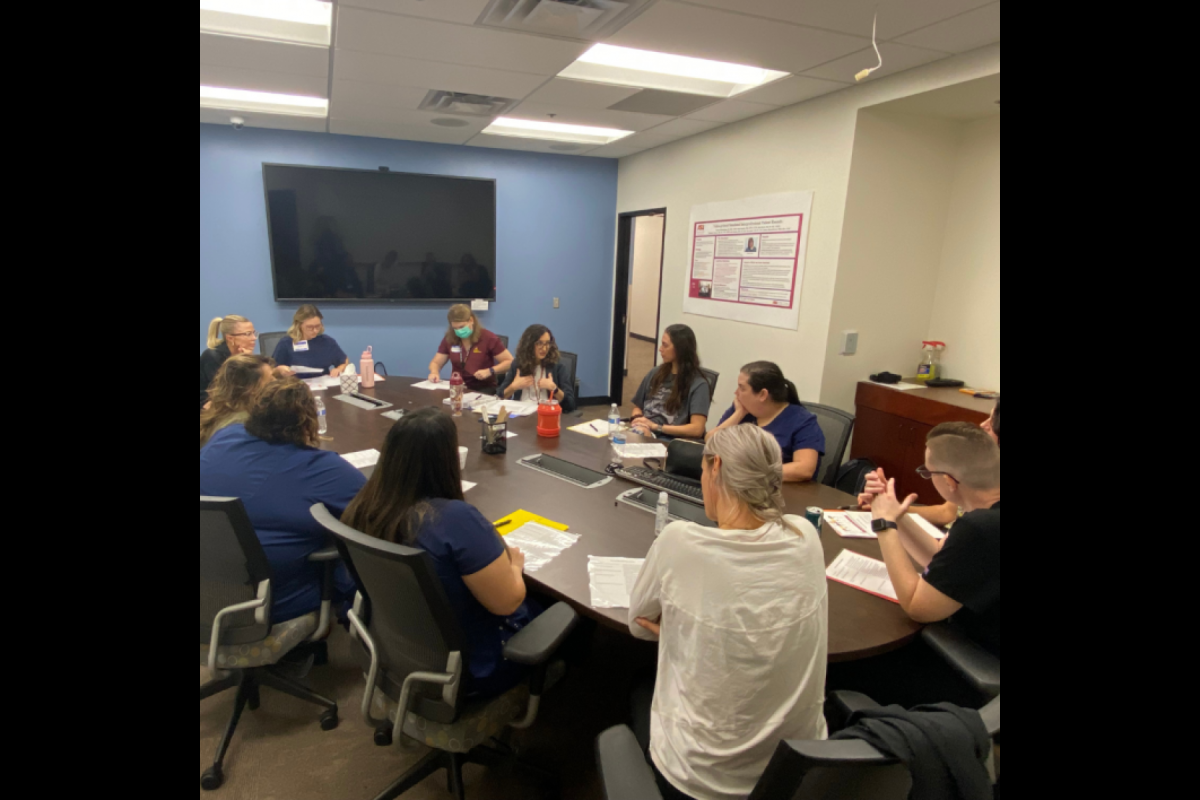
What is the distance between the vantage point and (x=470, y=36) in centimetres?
277

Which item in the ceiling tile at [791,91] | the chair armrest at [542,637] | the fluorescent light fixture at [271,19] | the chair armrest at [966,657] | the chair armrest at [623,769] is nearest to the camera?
the chair armrest at [623,769]

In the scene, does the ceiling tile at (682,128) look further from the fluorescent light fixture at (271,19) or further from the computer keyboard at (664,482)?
the computer keyboard at (664,482)

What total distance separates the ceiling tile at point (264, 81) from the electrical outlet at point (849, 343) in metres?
3.58

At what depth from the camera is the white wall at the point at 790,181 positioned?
333 cm

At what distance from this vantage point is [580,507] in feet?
7.16

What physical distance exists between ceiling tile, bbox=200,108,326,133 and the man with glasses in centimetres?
492

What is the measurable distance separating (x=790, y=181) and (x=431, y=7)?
2.46m

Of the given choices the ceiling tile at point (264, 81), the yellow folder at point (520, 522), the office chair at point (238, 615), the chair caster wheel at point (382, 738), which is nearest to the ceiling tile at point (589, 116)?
the ceiling tile at point (264, 81)

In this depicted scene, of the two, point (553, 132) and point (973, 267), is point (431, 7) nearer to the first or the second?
point (553, 132)

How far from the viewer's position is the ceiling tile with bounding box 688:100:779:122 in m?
3.81
